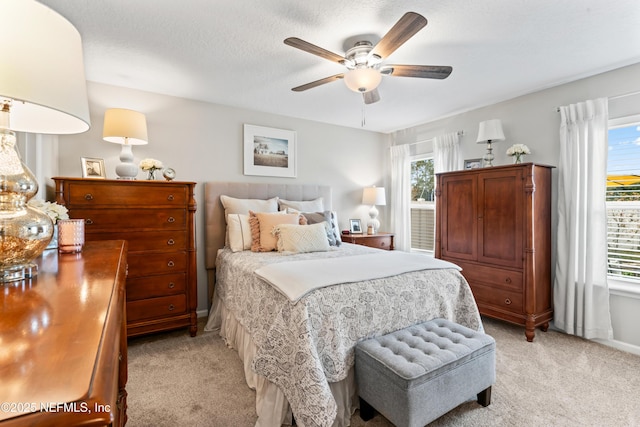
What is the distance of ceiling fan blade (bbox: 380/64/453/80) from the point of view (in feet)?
6.72

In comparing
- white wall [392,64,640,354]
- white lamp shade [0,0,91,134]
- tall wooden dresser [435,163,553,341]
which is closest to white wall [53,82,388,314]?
white wall [392,64,640,354]

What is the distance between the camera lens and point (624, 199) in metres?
2.69

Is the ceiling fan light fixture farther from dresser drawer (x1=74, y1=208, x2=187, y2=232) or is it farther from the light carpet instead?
the light carpet

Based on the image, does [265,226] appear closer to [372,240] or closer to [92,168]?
[92,168]

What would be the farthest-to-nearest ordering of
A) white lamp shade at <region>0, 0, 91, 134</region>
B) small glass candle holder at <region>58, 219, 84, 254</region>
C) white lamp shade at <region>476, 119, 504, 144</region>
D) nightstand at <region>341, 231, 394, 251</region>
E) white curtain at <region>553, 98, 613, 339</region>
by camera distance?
nightstand at <region>341, 231, 394, 251</region> → white lamp shade at <region>476, 119, 504, 144</region> → white curtain at <region>553, 98, 613, 339</region> → small glass candle holder at <region>58, 219, 84, 254</region> → white lamp shade at <region>0, 0, 91, 134</region>

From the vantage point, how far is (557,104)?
302cm

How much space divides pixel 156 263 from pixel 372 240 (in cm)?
272

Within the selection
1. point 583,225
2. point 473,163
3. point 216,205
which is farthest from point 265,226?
point 583,225

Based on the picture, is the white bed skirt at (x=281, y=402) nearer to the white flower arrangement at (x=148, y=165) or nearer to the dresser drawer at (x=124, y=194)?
the dresser drawer at (x=124, y=194)

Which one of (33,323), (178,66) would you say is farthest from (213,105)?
(33,323)

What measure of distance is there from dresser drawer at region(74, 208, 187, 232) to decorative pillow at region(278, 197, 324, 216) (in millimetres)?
1136

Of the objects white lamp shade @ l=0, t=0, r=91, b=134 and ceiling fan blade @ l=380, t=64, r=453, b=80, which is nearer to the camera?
white lamp shade @ l=0, t=0, r=91, b=134

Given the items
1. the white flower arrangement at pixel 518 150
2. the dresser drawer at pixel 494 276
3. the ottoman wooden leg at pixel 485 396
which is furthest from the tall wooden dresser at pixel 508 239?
the ottoman wooden leg at pixel 485 396

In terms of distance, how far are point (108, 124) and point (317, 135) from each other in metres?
2.45
